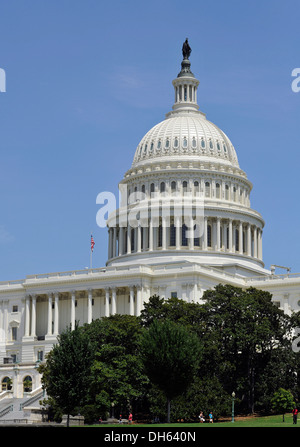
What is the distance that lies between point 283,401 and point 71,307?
59868 millimetres

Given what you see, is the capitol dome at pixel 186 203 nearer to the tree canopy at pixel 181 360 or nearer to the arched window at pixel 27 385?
the arched window at pixel 27 385

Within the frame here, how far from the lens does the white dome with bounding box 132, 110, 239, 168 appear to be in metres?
184

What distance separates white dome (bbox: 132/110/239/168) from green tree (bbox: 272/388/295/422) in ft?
267

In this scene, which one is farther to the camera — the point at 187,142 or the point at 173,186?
the point at 187,142

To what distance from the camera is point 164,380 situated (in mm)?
93812

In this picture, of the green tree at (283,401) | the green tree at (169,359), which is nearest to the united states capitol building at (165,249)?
the green tree at (283,401)

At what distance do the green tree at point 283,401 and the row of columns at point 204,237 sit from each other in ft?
219

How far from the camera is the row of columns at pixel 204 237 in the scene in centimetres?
17388

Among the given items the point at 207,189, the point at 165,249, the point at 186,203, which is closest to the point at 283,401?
the point at 165,249

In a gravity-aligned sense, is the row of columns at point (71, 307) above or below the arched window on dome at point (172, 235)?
below

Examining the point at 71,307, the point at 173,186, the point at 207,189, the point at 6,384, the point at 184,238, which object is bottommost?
the point at 6,384

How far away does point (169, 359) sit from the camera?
9275cm

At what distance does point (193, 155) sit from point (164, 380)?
94.5m

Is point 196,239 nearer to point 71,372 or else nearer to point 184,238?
point 184,238
